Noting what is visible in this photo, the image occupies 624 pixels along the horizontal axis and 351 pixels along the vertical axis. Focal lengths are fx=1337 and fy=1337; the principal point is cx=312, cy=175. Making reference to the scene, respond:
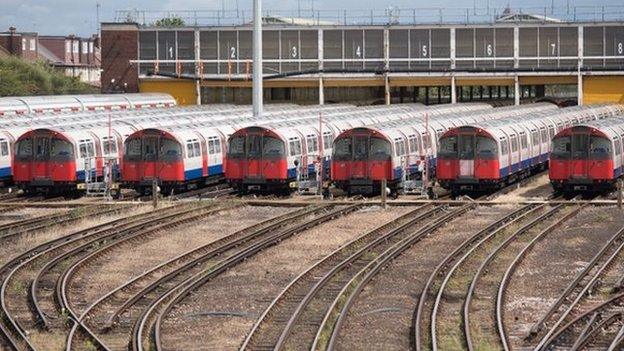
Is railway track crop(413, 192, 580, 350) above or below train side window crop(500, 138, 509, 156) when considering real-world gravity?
below

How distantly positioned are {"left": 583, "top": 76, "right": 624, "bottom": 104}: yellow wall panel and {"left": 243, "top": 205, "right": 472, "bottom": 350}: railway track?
4536 cm

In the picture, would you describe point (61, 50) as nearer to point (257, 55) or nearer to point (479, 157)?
point (257, 55)

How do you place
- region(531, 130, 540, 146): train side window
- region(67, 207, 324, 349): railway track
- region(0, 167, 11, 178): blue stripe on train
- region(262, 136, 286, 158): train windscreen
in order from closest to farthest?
region(67, 207, 324, 349): railway track → region(262, 136, 286, 158): train windscreen → region(0, 167, 11, 178): blue stripe on train → region(531, 130, 540, 146): train side window

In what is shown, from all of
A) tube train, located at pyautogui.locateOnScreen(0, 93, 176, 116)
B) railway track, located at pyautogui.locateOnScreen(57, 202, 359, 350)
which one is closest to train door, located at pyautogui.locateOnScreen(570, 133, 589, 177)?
railway track, located at pyautogui.locateOnScreen(57, 202, 359, 350)

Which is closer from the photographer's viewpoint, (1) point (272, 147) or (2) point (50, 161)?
(2) point (50, 161)

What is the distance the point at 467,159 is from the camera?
42219mm

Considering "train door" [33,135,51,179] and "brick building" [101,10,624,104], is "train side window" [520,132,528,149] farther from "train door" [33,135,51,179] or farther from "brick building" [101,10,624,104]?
"brick building" [101,10,624,104]

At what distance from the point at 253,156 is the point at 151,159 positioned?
327cm

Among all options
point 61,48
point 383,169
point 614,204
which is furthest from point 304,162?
point 61,48

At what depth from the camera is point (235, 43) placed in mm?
83750

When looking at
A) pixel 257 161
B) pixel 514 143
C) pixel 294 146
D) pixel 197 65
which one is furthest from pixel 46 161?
pixel 197 65

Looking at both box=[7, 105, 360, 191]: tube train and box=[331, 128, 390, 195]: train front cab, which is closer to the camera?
box=[331, 128, 390, 195]: train front cab

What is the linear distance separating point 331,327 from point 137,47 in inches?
2648

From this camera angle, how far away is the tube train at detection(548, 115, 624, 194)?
4166 centimetres
